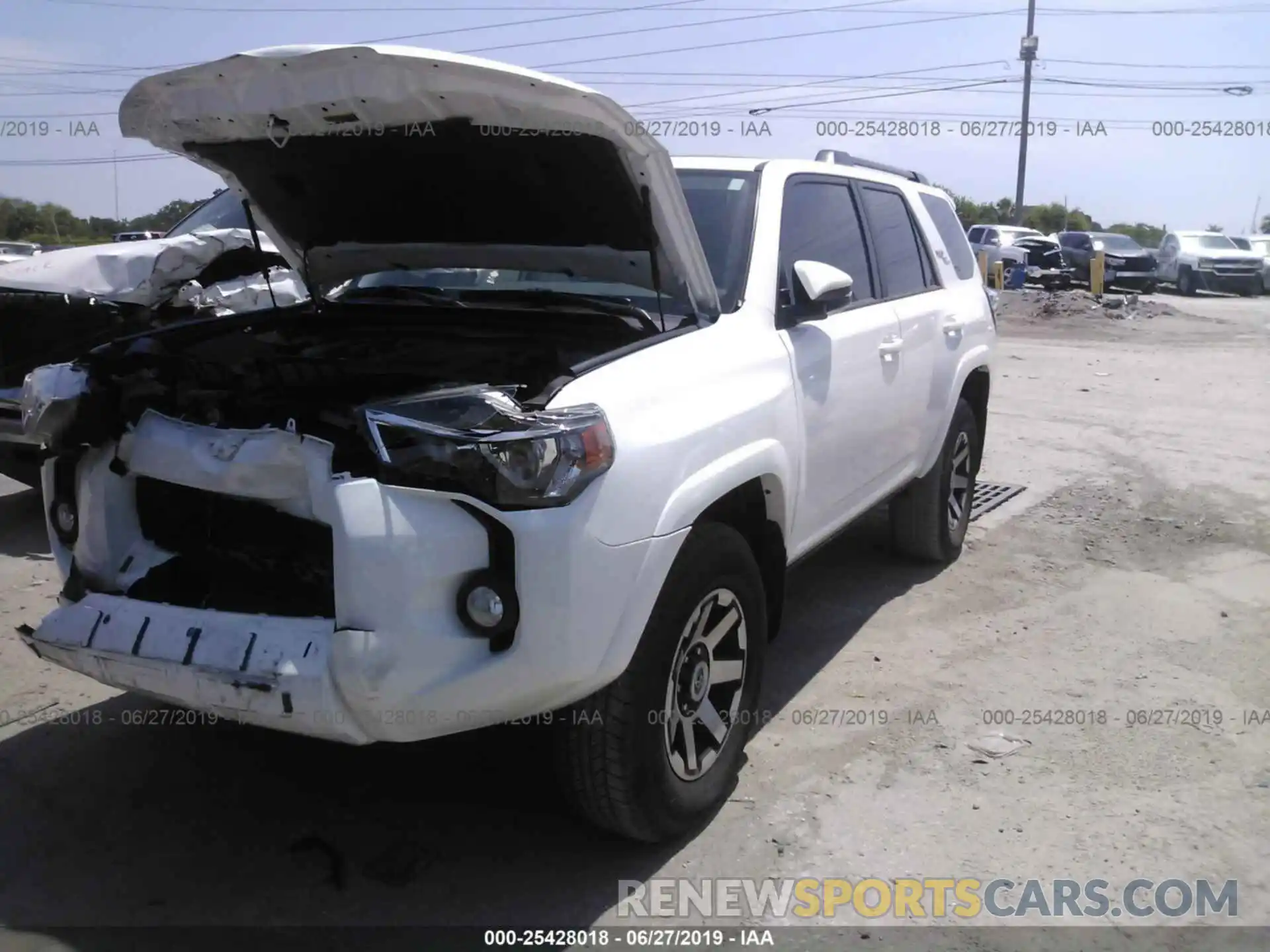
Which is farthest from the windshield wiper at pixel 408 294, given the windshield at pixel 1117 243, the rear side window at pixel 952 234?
the windshield at pixel 1117 243

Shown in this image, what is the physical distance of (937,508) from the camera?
5559 millimetres

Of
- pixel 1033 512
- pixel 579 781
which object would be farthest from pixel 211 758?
pixel 1033 512

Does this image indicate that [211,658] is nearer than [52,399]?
Yes

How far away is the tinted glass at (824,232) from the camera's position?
3979mm

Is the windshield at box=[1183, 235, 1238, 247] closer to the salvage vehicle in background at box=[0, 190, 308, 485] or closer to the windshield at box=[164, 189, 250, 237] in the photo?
the windshield at box=[164, 189, 250, 237]

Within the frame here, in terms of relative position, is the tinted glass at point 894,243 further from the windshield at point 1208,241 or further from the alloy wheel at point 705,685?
the windshield at point 1208,241

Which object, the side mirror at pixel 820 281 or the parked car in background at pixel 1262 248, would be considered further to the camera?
the parked car in background at pixel 1262 248

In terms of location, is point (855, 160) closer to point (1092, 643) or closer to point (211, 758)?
point (1092, 643)

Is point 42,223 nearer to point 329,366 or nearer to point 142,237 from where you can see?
point 142,237

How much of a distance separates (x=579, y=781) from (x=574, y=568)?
2.34 feet

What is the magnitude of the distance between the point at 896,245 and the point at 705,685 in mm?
2686

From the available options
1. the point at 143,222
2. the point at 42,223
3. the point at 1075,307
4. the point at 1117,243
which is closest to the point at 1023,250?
the point at 1117,243

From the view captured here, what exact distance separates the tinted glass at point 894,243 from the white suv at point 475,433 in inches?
14.4

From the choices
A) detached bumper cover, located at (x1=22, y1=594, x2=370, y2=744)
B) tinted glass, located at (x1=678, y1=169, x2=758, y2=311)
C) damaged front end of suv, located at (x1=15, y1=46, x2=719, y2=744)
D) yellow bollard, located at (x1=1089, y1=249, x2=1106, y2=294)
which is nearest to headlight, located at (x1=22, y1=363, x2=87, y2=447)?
damaged front end of suv, located at (x1=15, y1=46, x2=719, y2=744)
